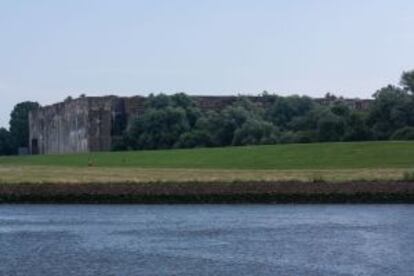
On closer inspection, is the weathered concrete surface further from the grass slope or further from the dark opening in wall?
the grass slope

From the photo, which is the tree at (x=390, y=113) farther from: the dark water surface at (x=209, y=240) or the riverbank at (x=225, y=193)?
the dark water surface at (x=209, y=240)

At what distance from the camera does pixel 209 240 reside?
25938 millimetres

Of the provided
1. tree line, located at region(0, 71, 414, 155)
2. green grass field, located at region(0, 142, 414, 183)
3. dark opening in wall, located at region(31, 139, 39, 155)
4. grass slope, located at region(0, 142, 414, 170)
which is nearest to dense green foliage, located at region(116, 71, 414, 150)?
tree line, located at region(0, 71, 414, 155)

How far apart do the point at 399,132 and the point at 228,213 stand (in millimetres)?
70483

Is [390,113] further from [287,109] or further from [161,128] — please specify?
[161,128]

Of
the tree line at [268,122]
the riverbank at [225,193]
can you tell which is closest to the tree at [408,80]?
the tree line at [268,122]

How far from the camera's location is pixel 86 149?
155 meters

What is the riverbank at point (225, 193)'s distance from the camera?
42094 mm

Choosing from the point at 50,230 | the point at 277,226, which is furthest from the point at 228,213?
the point at 50,230

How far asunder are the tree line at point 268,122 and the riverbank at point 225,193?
190ft

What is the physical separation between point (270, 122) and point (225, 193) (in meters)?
89.8

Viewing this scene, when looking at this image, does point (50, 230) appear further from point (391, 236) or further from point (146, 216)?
point (391, 236)

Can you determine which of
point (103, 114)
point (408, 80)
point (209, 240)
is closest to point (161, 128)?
point (103, 114)

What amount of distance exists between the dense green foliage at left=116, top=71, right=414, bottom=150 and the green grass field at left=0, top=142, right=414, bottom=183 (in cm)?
2384
